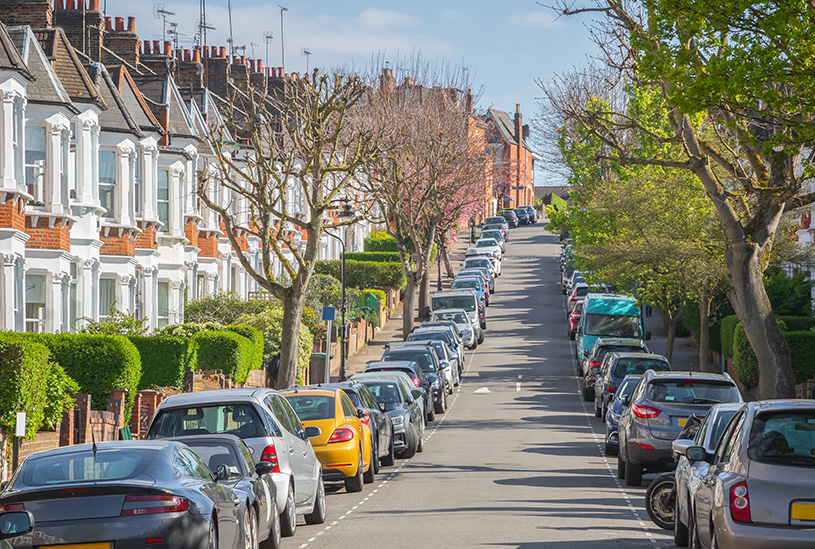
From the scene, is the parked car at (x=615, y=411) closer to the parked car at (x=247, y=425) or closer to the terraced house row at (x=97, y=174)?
the parked car at (x=247, y=425)

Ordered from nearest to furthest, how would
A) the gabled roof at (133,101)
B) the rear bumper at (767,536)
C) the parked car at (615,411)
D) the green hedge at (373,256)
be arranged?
the rear bumper at (767,536) → the parked car at (615,411) → the gabled roof at (133,101) → the green hedge at (373,256)

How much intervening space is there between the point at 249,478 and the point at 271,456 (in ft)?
5.49

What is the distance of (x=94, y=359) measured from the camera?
2397 centimetres

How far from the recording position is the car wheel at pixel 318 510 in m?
15.7

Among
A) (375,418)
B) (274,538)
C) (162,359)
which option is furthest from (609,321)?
(274,538)

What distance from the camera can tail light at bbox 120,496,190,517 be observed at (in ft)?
29.9

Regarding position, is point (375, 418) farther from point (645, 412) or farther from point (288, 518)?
point (288, 518)

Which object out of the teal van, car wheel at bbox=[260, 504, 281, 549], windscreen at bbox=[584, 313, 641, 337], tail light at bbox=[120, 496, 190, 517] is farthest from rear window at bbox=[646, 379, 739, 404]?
windscreen at bbox=[584, 313, 641, 337]

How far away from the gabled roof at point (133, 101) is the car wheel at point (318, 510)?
2059cm

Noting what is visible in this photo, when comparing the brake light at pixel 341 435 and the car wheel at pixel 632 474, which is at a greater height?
the brake light at pixel 341 435

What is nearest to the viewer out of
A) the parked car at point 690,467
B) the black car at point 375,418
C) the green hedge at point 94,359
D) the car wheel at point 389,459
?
the parked car at point 690,467

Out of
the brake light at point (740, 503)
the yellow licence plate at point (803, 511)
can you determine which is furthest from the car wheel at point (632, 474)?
the yellow licence plate at point (803, 511)

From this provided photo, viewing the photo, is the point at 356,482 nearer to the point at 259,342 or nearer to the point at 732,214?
the point at 732,214

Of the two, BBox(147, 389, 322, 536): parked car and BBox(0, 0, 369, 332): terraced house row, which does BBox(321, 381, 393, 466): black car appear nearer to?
BBox(147, 389, 322, 536): parked car
